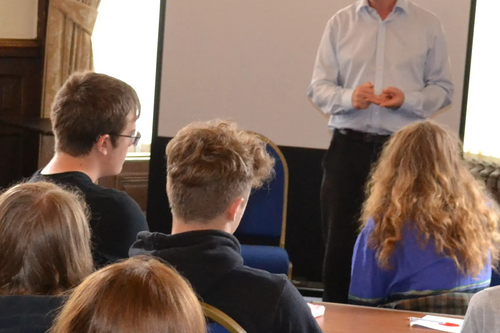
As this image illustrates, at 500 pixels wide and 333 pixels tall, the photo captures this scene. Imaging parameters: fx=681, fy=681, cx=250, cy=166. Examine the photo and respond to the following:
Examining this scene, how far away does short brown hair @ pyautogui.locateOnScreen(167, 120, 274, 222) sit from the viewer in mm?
1562

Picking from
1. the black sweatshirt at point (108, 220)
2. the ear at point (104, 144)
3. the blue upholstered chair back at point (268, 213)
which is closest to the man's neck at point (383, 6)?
the blue upholstered chair back at point (268, 213)

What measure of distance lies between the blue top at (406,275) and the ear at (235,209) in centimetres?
69

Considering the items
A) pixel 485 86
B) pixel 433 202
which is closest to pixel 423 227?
pixel 433 202

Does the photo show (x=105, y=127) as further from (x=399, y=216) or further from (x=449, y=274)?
(x=449, y=274)

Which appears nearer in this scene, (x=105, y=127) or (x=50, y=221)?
(x=50, y=221)

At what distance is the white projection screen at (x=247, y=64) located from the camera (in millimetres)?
4203

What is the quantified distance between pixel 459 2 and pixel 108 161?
8.94 feet

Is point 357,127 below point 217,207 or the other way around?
the other way around

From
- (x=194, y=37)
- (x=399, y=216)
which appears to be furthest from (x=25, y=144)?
(x=399, y=216)

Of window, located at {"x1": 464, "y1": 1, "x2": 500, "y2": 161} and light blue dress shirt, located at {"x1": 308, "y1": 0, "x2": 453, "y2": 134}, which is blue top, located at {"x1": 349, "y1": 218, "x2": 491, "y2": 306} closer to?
light blue dress shirt, located at {"x1": 308, "y1": 0, "x2": 453, "y2": 134}

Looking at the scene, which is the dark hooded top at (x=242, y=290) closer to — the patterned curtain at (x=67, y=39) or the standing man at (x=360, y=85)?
the standing man at (x=360, y=85)

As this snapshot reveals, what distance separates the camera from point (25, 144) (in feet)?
16.3

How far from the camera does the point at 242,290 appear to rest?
133 centimetres

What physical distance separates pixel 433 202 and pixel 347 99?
3.61 ft
